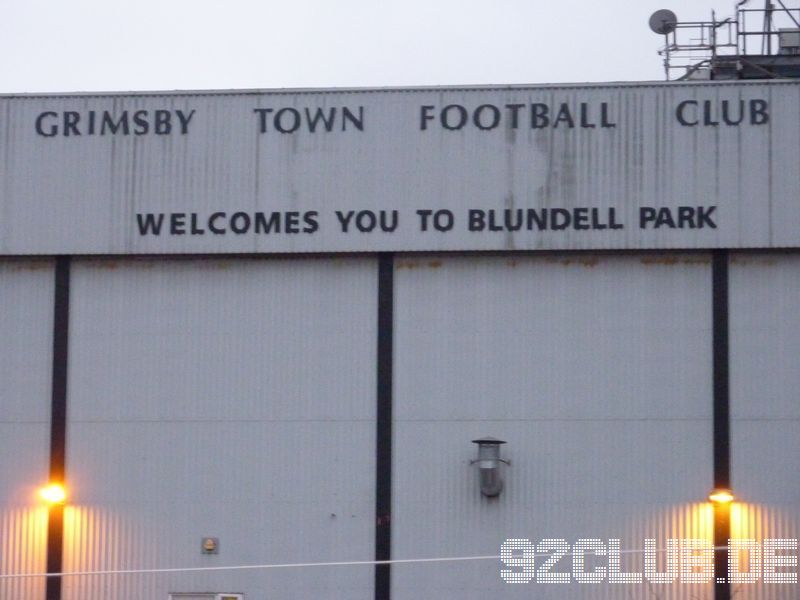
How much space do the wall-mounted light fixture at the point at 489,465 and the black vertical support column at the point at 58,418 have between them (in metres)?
6.11

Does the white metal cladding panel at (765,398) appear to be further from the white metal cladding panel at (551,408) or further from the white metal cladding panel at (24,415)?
the white metal cladding panel at (24,415)

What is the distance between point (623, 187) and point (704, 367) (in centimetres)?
283

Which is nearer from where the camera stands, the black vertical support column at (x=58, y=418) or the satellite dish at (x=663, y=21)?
the black vertical support column at (x=58, y=418)

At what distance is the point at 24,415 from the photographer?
54.8ft

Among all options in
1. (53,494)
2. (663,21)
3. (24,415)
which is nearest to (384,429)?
(53,494)

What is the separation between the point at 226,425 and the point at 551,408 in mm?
4733

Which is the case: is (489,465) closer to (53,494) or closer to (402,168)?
(402,168)

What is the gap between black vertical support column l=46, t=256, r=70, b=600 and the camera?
53.9ft

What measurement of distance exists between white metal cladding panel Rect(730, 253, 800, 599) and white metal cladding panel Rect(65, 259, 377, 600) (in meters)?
5.22

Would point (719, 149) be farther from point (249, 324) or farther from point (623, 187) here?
point (249, 324)

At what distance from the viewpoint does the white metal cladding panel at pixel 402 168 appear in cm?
1612

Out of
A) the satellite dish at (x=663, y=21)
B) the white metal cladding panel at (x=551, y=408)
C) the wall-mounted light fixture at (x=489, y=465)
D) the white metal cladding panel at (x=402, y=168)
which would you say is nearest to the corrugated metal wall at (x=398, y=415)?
the white metal cladding panel at (x=551, y=408)

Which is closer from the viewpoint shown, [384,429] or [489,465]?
[489,465]

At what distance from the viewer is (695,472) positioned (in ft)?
52.4
